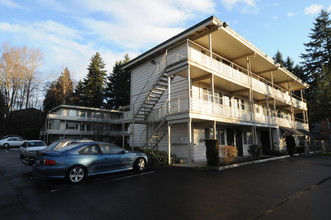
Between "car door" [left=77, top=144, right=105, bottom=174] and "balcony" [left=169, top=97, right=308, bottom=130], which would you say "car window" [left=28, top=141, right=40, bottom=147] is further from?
"balcony" [left=169, top=97, right=308, bottom=130]

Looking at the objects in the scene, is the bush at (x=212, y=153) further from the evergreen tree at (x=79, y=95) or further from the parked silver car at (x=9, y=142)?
the evergreen tree at (x=79, y=95)

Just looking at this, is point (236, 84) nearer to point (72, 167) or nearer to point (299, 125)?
point (72, 167)

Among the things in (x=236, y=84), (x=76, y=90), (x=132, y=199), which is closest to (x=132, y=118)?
(x=236, y=84)

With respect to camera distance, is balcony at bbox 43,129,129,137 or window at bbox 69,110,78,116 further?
window at bbox 69,110,78,116

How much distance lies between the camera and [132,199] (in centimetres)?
521

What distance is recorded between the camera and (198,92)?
14.8m

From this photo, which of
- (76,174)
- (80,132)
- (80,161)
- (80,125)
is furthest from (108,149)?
(80,125)

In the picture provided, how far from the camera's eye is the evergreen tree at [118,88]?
45562mm

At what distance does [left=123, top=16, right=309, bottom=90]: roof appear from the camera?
42.3ft

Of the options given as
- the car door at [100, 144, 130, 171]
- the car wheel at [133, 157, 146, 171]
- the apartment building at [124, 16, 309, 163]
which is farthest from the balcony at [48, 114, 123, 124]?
the car door at [100, 144, 130, 171]

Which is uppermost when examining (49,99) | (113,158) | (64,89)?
(64,89)

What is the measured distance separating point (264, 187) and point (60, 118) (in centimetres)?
3543

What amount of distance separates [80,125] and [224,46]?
32007 mm

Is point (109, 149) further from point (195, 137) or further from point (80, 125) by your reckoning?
point (80, 125)
